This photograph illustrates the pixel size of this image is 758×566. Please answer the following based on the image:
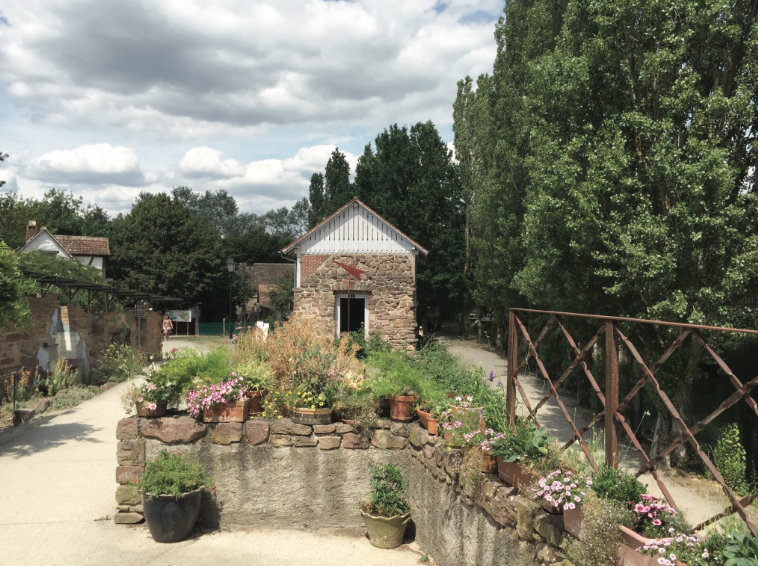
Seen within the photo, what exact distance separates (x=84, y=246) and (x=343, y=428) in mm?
33915

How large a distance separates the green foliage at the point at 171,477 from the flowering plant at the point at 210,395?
0.54 meters

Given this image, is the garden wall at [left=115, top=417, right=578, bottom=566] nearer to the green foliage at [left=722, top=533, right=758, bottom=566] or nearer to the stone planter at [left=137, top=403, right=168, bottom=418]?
the stone planter at [left=137, top=403, right=168, bottom=418]

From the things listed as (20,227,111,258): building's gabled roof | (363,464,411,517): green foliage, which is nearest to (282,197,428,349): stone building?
(363,464,411,517): green foliage

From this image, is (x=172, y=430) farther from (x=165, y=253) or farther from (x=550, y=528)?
(x=165, y=253)

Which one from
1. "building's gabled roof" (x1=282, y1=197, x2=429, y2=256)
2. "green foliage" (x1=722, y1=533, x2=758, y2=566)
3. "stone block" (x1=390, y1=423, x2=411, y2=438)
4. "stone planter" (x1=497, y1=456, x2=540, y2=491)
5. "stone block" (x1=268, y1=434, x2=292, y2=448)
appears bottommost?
"stone block" (x1=268, y1=434, x2=292, y2=448)

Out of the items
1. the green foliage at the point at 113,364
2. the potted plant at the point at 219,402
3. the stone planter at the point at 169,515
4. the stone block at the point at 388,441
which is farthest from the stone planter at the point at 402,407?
the green foliage at the point at 113,364

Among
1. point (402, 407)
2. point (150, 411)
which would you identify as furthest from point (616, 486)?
point (150, 411)

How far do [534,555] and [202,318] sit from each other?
4024 centimetres

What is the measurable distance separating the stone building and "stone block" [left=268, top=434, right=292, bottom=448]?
1118 centimetres

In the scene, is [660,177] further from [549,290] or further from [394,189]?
[394,189]

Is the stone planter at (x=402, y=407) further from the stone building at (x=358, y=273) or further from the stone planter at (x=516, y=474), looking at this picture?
the stone building at (x=358, y=273)

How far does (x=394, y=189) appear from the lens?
29016 mm

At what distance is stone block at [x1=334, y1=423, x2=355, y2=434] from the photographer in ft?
20.8

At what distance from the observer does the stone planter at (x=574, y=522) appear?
3053mm
